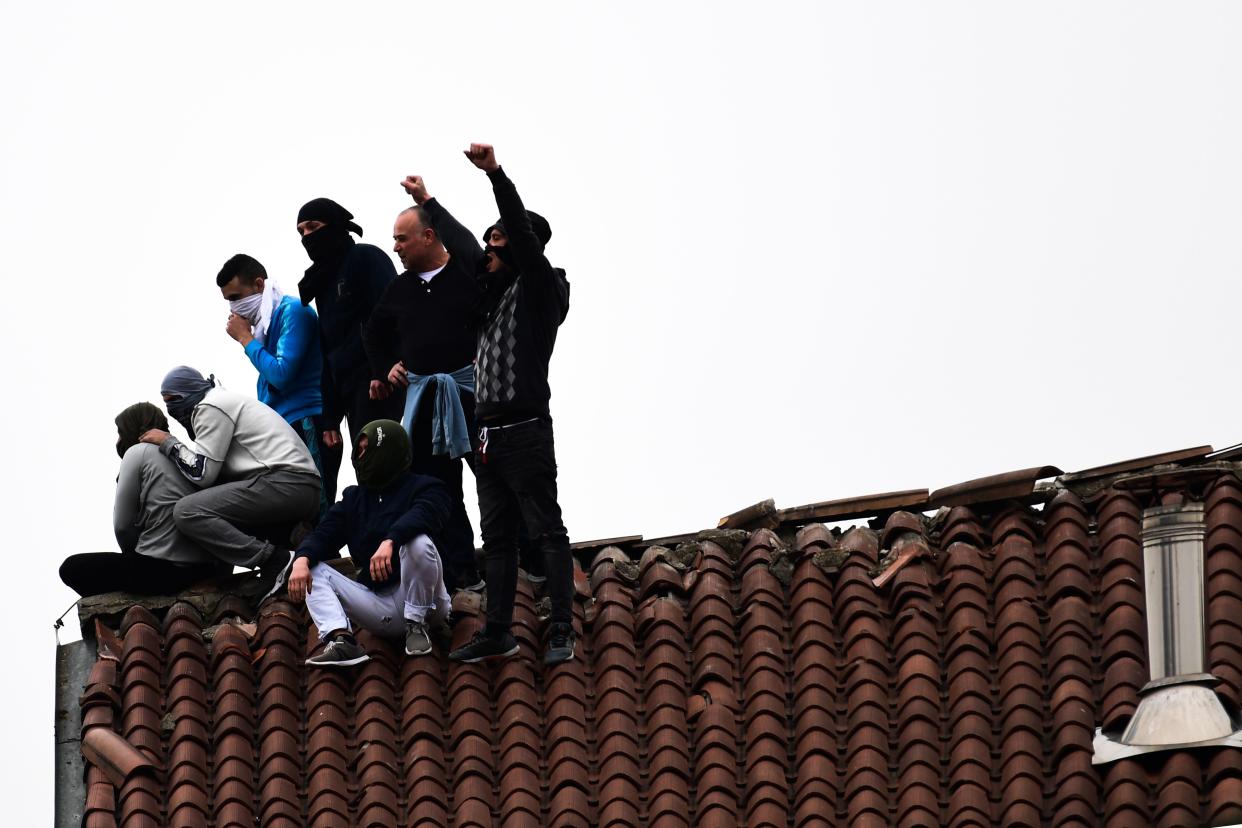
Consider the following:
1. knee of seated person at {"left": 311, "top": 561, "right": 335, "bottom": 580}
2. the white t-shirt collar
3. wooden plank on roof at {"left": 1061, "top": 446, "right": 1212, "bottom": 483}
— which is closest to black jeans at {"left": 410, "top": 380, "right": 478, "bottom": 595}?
the white t-shirt collar

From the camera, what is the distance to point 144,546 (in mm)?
15031

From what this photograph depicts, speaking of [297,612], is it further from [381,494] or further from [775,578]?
[775,578]

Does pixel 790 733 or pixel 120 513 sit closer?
pixel 790 733

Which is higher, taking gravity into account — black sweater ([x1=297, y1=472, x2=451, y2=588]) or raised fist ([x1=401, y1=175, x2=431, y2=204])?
raised fist ([x1=401, y1=175, x2=431, y2=204])

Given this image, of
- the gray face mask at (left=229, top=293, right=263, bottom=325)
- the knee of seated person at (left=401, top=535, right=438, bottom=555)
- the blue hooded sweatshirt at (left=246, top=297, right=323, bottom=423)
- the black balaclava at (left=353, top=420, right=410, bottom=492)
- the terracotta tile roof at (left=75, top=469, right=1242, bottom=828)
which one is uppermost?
the gray face mask at (left=229, top=293, right=263, bottom=325)

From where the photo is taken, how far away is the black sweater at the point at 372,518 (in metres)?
14.2

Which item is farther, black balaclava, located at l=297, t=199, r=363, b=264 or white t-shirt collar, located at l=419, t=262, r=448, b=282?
black balaclava, located at l=297, t=199, r=363, b=264

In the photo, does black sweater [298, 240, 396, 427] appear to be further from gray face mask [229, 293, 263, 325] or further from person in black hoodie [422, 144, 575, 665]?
person in black hoodie [422, 144, 575, 665]

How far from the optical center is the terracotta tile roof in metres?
13.5

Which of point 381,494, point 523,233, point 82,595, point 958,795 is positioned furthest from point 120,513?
point 958,795

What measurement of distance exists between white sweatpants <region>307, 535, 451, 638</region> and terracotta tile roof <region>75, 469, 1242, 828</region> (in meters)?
0.24

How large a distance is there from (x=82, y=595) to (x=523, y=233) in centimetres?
337

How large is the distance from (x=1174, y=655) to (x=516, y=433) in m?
3.57

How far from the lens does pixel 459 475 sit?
49.7 ft
